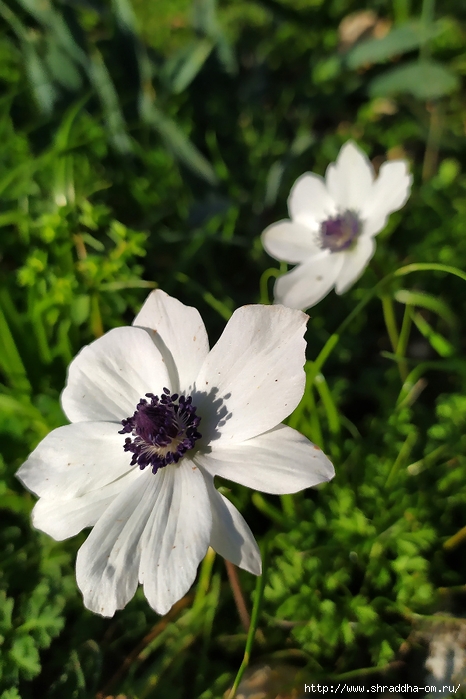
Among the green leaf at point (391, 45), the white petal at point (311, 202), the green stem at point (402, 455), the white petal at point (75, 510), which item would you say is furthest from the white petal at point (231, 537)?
the green leaf at point (391, 45)

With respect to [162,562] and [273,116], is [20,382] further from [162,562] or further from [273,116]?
[273,116]

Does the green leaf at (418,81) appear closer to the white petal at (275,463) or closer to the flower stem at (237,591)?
the white petal at (275,463)

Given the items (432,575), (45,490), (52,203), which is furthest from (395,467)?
(52,203)

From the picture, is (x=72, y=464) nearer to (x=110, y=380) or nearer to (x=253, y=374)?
(x=110, y=380)

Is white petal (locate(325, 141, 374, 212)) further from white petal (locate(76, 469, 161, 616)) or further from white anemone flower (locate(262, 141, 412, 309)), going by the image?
white petal (locate(76, 469, 161, 616))

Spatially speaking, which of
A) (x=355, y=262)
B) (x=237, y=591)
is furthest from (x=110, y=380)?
(x=355, y=262)

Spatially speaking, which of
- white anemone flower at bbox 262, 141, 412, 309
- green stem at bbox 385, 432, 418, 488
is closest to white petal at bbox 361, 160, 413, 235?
white anemone flower at bbox 262, 141, 412, 309
